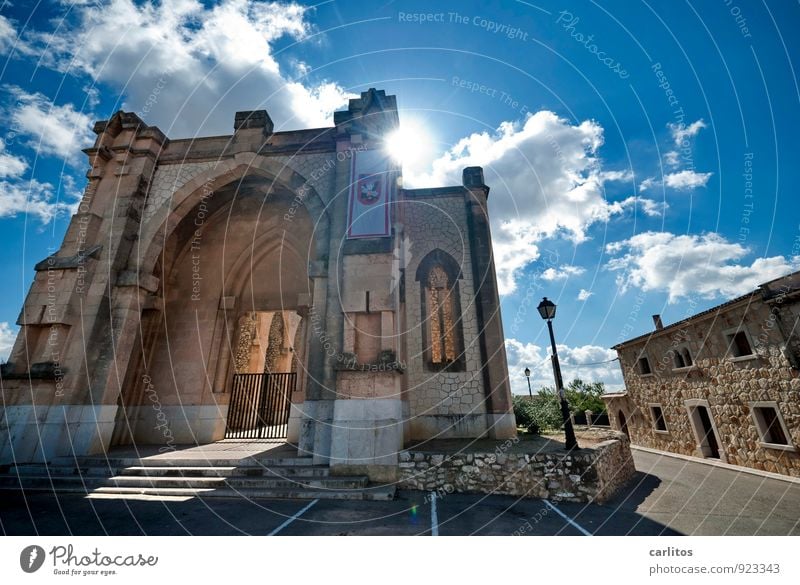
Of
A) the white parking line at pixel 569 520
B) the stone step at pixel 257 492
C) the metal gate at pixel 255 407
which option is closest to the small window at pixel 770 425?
the white parking line at pixel 569 520

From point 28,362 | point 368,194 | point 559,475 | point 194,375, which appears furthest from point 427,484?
point 28,362

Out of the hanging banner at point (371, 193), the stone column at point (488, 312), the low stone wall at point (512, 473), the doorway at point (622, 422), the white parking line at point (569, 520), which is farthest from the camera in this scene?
the doorway at point (622, 422)

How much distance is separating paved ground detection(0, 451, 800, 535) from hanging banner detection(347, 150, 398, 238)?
565 cm

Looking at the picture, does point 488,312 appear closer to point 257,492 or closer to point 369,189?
point 369,189

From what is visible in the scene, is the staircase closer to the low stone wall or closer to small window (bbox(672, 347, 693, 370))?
the low stone wall

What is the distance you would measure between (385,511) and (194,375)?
8150 mm

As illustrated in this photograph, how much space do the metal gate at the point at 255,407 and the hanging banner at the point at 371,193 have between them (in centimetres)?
598

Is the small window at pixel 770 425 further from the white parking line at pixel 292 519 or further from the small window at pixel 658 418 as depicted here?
the white parking line at pixel 292 519

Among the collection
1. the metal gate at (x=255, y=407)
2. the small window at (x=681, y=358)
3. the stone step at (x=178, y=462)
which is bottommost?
the stone step at (x=178, y=462)

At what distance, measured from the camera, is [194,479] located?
5871 mm

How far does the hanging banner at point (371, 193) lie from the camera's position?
306 inches

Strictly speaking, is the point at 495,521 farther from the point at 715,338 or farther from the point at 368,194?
the point at 715,338

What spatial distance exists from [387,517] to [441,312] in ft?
22.6

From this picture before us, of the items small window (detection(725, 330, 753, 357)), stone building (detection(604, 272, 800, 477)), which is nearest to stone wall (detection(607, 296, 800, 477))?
stone building (detection(604, 272, 800, 477))
